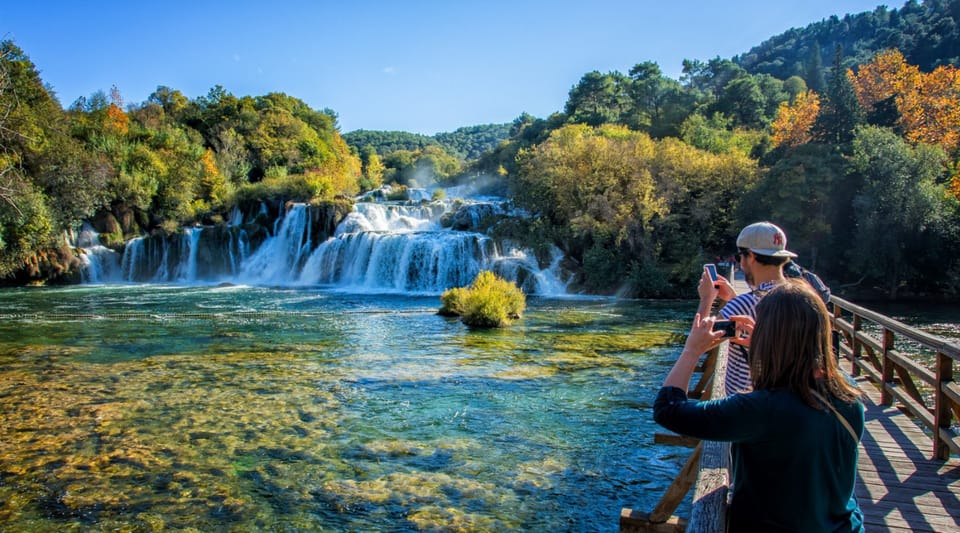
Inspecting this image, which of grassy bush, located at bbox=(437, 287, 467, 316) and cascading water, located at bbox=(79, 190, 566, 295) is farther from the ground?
cascading water, located at bbox=(79, 190, 566, 295)

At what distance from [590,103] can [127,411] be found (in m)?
65.4

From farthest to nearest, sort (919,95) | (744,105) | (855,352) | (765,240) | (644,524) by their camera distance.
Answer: (744,105), (919,95), (855,352), (644,524), (765,240)

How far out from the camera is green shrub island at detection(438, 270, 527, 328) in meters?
17.3

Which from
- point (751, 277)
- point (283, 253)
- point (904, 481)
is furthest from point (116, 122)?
point (904, 481)

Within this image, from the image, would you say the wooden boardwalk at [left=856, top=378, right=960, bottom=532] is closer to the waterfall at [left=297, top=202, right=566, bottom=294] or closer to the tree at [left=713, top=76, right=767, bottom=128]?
the waterfall at [left=297, top=202, right=566, bottom=294]

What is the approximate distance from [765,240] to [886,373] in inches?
174

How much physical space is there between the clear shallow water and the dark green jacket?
368 centimetres

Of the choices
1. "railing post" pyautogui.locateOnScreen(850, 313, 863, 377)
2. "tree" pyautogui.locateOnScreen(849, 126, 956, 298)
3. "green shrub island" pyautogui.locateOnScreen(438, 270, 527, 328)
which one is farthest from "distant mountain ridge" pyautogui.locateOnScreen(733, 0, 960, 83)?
"railing post" pyautogui.locateOnScreen(850, 313, 863, 377)

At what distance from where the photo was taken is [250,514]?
18.9 feet

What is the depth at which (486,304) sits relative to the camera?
17.4 meters

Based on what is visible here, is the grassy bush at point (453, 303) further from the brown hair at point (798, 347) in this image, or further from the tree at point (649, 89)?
the tree at point (649, 89)

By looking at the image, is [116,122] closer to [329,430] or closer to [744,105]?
[329,430]

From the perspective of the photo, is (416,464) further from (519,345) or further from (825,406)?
(519,345)

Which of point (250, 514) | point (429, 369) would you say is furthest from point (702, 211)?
point (250, 514)
